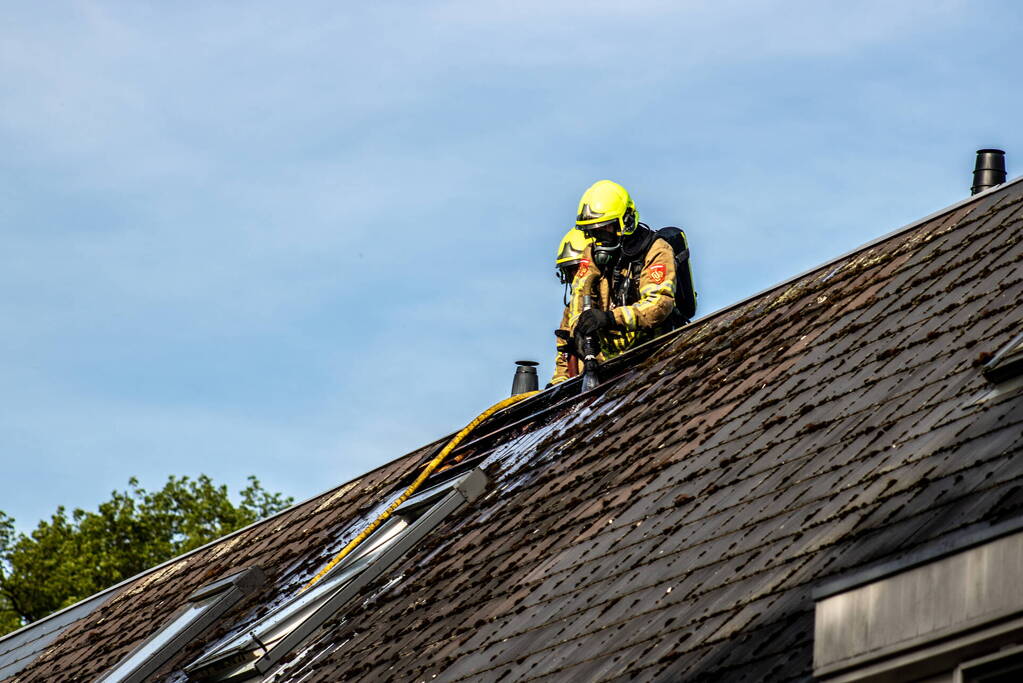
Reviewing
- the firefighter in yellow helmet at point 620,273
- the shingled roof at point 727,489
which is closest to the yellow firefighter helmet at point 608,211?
the firefighter in yellow helmet at point 620,273

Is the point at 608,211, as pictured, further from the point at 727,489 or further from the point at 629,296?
the point at 727,489

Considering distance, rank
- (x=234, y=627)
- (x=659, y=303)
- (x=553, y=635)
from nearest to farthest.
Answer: (x=553, y=635) < (x=234, y=627) < (x=659, y=303)

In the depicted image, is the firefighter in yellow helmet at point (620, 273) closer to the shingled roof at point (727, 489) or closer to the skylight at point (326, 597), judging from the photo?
the shingled roof at point (727, 489)

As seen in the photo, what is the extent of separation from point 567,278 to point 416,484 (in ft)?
13.4

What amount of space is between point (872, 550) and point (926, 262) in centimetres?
395

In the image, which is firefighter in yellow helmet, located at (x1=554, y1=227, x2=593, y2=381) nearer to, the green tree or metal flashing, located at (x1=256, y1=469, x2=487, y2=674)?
metal flashing, located at (x1=256, y1=469, x2=487, y2=674)

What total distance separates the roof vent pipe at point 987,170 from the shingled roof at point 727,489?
338cm

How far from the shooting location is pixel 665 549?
8.95 meters

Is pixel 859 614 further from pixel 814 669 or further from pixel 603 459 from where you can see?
pixel 603 459

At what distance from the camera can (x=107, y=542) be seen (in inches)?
1556

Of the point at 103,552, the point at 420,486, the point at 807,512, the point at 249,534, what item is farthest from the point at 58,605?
the point at 807,512

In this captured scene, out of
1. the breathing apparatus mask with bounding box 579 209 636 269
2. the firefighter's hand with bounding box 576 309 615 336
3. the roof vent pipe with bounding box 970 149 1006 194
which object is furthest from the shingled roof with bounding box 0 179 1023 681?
the roof vent pipe with bounding box 970 149 1006 194

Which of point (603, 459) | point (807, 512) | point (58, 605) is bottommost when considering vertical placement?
point (807, 512)

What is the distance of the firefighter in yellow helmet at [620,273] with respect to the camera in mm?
15016
